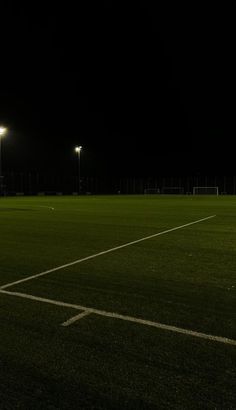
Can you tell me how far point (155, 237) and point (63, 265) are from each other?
495cm

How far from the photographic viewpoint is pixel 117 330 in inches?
186

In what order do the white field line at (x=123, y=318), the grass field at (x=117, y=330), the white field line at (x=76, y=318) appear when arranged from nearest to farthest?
the grass field at (x=117, y=330), the white field line at (x=123, y=318), the white field line at (x=76, y=318)

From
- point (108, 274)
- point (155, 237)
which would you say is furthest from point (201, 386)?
point (155, 237)

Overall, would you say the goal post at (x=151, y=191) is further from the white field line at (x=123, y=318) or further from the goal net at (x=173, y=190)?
the white field line at (x=123, y=318)

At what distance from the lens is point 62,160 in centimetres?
7406

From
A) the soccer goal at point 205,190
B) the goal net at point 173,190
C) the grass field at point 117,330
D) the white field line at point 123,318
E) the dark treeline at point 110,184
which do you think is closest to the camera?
the grass field at point 117,330

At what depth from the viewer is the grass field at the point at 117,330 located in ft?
11.0

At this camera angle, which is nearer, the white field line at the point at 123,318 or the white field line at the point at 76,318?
the white field line at the point at 123,318

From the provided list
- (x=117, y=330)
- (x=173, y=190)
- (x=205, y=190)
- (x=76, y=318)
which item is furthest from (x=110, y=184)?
(x=117, y=330)

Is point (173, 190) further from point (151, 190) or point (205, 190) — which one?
point (205, 190)

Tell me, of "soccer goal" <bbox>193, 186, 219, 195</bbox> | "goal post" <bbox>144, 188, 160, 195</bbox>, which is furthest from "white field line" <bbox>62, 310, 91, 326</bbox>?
"goal post" <bbox>144, 188, 160, 195</bbox>

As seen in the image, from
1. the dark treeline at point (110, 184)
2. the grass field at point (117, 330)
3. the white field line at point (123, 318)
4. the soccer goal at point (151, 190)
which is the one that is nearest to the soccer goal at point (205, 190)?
the dark treeline at point (110, 184)

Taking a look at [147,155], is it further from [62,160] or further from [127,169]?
[62,160]

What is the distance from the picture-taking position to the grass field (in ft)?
11.0
